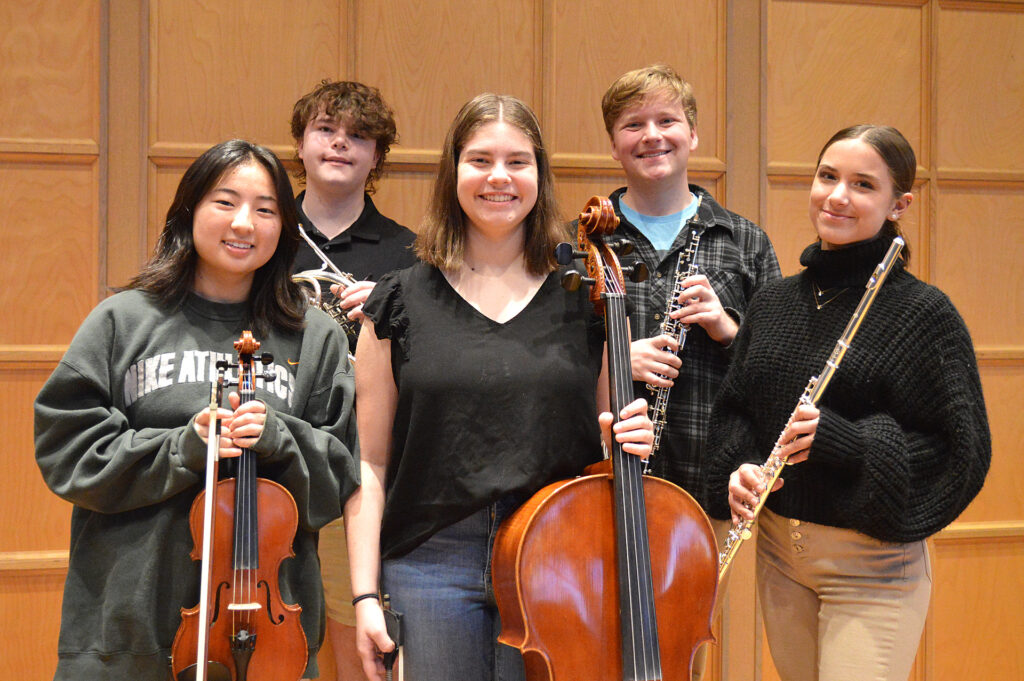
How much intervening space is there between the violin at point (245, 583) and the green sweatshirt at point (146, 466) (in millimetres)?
61

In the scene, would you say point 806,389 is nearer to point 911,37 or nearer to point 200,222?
point 200,222

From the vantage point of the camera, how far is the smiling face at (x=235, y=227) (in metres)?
1.75

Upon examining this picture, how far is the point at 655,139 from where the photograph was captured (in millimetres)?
2256

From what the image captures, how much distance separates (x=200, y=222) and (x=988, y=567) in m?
2.77

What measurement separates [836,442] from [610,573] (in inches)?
20.4

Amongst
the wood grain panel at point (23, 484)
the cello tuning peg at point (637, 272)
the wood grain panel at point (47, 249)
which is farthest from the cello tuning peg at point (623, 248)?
the wood grain panel at point (23, 484)

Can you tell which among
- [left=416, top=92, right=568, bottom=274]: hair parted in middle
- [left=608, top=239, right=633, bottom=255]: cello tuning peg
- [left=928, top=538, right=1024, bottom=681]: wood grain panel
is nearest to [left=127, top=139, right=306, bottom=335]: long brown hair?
[left=416, top=92, right=568, bottom=274]: hair parted in middle

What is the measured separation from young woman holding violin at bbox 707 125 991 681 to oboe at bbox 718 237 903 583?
16 mm

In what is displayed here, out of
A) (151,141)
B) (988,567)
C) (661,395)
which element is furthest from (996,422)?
(151,141)

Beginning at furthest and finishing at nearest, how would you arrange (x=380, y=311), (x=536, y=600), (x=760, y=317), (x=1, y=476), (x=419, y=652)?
(x=1, y=476) < (x=760, y=317) < (x=380, y=311) < (x=419, y=652) < (x=536, y=600)

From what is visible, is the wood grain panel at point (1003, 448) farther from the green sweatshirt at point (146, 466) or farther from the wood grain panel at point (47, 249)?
the wood grain panel at point (47, 249)

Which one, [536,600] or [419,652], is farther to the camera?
[419,652]

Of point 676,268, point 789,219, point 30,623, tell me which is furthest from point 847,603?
point 30,623

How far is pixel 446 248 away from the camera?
5.58 ft
